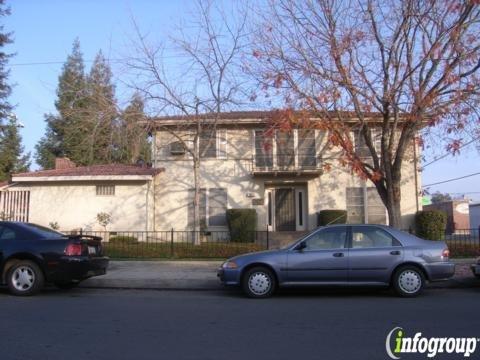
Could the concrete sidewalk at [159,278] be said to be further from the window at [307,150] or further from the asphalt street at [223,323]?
the window at [307,150]

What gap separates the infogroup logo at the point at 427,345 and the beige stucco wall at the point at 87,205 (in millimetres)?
17781

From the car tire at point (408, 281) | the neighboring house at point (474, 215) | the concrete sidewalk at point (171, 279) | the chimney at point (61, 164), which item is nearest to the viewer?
the car tire at point (408, 281)

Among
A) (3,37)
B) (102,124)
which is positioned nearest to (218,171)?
(102,124)

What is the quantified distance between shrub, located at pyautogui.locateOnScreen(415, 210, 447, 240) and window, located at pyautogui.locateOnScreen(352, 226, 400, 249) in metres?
12.2

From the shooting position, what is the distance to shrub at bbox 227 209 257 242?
21.9 m

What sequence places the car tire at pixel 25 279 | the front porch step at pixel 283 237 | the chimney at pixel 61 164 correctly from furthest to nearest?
the chimney at pixel 61 164 < the front porch step at pixel 283 237 < the car tire at pixel 25 279

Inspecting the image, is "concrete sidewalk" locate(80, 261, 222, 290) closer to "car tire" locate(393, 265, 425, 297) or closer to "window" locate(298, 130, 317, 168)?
"car tire" locate(393, 265, 425, 297)

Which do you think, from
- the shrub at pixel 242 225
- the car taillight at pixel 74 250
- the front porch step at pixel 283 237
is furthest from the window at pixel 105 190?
the car taillight at pixel 74 250

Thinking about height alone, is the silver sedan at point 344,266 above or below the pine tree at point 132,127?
below

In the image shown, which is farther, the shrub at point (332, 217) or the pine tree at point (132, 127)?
the shrub at point (332, 217)

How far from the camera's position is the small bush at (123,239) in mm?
20031

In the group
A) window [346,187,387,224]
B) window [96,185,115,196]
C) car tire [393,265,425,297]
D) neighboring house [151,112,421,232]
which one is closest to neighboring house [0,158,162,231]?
window [96,185,115,196]

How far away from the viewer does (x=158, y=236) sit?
75.3ft

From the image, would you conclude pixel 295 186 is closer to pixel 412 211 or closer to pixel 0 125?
pixel 412 211
